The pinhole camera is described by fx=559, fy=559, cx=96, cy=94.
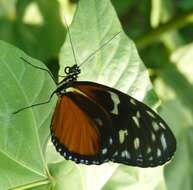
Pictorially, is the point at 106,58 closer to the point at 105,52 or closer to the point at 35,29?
the point at 105,52

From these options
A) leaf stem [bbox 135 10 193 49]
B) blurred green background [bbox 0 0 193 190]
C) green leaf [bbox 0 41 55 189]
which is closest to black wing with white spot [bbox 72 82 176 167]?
green leaf [bbox 0 41 55 189]

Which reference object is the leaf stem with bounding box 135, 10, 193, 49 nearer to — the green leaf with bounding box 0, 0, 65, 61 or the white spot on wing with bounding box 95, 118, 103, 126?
the green leaf with bounding box 0, 0, 65, 61

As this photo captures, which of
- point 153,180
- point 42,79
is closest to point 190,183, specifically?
point 153,180

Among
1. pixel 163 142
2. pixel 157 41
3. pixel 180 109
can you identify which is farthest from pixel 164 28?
pixel 163 142

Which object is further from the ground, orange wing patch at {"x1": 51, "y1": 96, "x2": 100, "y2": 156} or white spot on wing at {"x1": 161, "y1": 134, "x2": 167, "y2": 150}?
orange wing patch at {"x1": 51, "y1": 96, "x2": 100, "y2": 156}

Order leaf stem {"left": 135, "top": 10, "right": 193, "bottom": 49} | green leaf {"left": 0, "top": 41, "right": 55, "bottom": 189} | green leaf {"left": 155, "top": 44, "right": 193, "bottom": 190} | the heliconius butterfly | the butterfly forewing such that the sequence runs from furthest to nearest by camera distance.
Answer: leaf stem {"left": 135, "top": 10, "right": 193, "bottom": 49} → green leaf {"left": 155, "top": 44, "right": 193, "bottom": 190} → the butterfly forewing → the heliconius butterfly → green leaf {"left": 0, "top": 41, "right": 55, "bottom": 189}

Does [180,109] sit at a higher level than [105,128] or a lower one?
lower

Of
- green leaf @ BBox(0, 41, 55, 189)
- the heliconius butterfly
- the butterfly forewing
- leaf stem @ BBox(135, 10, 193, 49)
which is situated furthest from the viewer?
leaf stem @ BBox(135, 10, 193, 49)
